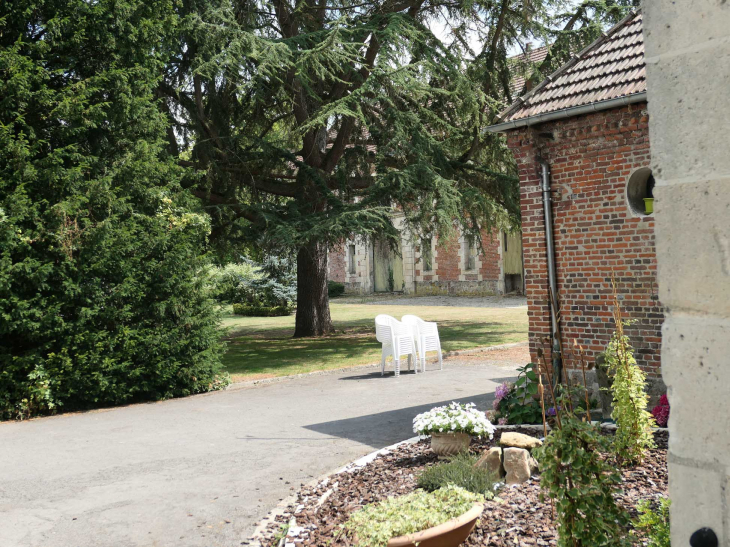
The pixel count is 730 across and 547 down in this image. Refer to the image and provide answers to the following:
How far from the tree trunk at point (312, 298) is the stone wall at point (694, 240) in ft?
52.6

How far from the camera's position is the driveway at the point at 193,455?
509 cm

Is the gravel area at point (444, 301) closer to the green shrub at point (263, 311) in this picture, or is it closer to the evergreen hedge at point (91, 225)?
the green shrub at point (263, 311)

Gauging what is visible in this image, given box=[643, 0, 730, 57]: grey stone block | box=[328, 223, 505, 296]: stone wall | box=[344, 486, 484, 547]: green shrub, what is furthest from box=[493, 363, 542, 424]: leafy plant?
box=[328, 223, 505, 296]: stone wall

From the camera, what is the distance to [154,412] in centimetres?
954

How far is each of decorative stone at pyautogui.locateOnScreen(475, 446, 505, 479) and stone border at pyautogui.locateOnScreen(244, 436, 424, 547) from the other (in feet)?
3.93

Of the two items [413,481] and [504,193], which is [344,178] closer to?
[504,193]

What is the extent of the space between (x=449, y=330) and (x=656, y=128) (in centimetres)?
1752

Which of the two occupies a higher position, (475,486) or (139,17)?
(139,17)

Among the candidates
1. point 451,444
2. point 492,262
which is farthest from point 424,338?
point 492,262

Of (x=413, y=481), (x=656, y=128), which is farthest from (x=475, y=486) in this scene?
(x=656, y=128)

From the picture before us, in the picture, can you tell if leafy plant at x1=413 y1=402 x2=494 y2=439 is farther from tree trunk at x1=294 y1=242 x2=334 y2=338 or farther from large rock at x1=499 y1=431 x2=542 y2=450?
tree trunk at x1=294 y1=242 x2=334 y2=338

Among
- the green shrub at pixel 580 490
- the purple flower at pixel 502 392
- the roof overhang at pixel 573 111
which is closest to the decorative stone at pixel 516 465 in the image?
the green shrub at pixel 580 490

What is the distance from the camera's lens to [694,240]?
1836mm

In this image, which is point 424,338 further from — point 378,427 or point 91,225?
point 91,225
